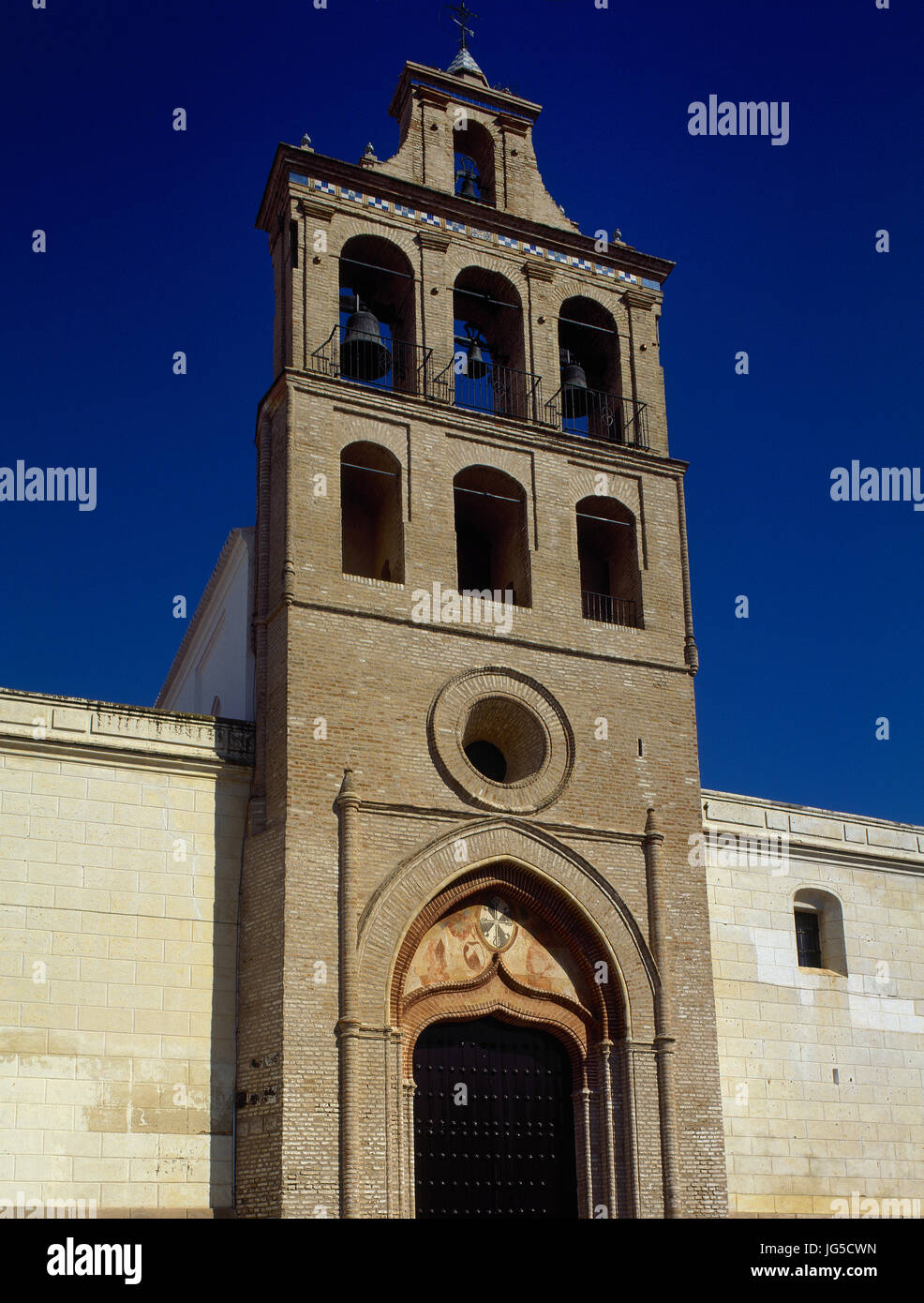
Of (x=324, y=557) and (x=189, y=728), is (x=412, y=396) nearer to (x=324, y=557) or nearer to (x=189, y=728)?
(x=324, y=557)

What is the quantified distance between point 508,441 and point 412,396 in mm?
1692

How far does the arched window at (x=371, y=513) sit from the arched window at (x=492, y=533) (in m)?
1.09

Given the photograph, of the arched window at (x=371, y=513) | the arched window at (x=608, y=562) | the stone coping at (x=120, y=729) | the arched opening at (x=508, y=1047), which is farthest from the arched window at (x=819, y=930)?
the stone coping at (x=120, y=729)

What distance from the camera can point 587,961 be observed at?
68.9 ft

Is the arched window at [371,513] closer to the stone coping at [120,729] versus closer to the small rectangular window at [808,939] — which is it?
the stone coping at [120,729]

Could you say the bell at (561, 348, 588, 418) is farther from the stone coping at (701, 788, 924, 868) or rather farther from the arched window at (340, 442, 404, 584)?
the stone coping at (701, 788, 924, 868)

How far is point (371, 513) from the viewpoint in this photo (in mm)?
24281

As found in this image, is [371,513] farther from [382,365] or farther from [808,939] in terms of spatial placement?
[808,939]

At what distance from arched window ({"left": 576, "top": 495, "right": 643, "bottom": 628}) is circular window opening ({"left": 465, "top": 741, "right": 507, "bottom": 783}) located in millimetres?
2605

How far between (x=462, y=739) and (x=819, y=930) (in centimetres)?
772

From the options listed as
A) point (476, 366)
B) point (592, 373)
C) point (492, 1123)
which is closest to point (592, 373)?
point (592, 373)

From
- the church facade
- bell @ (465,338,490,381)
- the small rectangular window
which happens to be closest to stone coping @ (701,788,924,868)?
the church facade

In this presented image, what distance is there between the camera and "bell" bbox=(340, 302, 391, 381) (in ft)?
75.9
